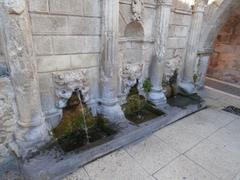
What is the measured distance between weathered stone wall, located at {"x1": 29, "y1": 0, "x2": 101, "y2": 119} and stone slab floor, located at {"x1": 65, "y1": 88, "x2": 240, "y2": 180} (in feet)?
3.57

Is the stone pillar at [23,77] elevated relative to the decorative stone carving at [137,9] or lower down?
lower down

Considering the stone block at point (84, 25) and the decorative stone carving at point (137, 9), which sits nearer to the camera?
the stone block at point (84, 25)

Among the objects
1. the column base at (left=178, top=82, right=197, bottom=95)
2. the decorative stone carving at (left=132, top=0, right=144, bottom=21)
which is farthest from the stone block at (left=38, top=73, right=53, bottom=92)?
the column base at (left=178, top=82, right=197, bottom=95)

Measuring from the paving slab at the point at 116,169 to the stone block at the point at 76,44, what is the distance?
148 centimetres

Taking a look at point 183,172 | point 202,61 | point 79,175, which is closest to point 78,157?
point 79,175

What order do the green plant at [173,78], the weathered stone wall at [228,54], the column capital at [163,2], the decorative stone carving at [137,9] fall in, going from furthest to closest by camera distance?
the weathered stone wall at [228,54] < the green plant at [173,78] < the column capital at [163,2] < the decorative stone carving at [137,9]

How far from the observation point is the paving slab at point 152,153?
2.16m

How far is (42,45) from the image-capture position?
6.70 ft

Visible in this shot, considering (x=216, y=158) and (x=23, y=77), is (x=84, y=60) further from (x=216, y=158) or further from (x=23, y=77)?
(x=216, y=158)

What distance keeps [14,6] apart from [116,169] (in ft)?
6.72

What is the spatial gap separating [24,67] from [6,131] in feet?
2.70

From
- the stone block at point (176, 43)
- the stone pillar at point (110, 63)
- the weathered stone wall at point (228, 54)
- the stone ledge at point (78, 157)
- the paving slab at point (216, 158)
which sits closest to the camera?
the stone ledge at point (78, 157)

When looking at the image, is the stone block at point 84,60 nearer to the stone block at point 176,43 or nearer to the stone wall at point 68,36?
the stone wall at point 68,36

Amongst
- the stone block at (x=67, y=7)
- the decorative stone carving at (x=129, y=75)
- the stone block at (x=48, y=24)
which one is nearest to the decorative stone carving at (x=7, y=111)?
the stone block at (x=48, y=24)
